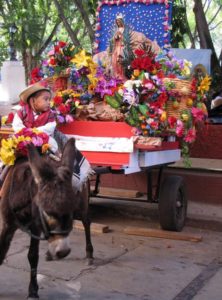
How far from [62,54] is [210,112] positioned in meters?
3.60

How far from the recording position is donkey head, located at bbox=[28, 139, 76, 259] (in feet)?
11.2

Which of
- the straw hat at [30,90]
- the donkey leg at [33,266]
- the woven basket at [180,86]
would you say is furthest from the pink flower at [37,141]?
the woven basket at [180,86]

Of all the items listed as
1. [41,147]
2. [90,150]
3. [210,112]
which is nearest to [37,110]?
[41,147]

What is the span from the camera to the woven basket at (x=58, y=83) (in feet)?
21.6

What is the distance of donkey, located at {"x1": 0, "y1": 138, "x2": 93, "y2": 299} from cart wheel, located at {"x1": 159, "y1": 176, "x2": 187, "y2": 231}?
2.63 meters

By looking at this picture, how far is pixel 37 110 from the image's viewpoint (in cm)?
493

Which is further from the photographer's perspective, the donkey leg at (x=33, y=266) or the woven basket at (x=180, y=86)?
the woven basket at (x=180, y=86)

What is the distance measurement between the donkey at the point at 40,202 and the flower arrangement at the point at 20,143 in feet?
0.30

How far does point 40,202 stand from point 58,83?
343 centimetres

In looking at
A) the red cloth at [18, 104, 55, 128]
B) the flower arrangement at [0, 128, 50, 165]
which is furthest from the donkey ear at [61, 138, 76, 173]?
the red cloth at [18, 104, 55, 128]

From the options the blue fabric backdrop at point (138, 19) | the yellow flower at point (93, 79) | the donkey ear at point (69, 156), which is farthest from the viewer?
the blue fabric backdrop at point (138, 19)

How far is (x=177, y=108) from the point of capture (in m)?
5.96

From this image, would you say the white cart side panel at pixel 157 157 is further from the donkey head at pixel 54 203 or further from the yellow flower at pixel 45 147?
the donkey head at pixel 54 203

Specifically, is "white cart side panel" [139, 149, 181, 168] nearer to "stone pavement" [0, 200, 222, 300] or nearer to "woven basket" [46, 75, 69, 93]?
"stone pavement" [0, 200, 222, 300]
